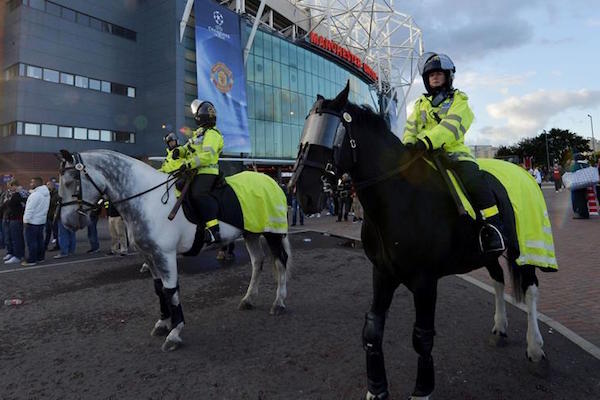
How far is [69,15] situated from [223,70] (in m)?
13.9

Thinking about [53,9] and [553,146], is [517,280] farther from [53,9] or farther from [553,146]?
[553,146]

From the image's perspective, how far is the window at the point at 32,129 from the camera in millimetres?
28969

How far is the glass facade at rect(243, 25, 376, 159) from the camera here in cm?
3922

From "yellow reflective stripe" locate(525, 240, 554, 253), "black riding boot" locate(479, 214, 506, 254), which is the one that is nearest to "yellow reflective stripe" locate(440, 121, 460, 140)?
"black riding boot" locate(479, 214, 506, 254)

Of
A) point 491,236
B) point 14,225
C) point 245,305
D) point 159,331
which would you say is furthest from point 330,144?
point 14,225

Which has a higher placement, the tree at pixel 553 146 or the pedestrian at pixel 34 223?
the tree at pixel 553 146

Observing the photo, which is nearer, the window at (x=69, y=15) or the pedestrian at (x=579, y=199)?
the pedestrian at (x=579, y=199)

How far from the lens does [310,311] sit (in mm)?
5355

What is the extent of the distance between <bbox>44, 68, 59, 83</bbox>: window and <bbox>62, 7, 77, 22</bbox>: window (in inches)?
200

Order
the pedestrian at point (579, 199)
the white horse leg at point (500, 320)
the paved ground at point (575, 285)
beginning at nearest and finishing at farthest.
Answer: the white horse leg at point (500, 320) → the paved ground at point (575, 285) → the pedestrian at point (579, 199)

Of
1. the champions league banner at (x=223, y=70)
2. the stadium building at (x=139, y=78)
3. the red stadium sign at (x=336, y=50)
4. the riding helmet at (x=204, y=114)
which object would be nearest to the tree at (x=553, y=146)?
the red stadium sign at (x=336, y=50)

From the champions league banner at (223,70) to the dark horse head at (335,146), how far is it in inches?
1209

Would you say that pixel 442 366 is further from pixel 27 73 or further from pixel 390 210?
pixel 27 73

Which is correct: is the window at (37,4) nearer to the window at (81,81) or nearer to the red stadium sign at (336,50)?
the window at (81,81)
